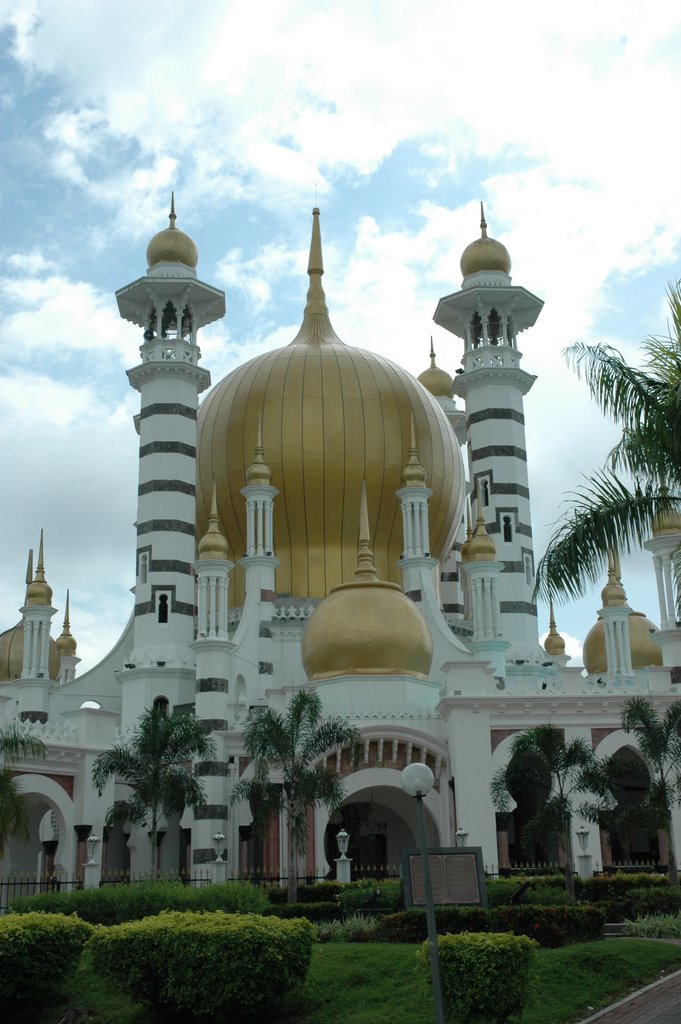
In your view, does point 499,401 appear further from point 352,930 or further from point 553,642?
point 352,930

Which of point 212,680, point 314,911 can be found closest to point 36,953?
point 314,911

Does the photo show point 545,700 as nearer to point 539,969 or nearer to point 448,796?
point 448,796

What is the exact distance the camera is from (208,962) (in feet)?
47.5

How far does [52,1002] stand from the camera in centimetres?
1622

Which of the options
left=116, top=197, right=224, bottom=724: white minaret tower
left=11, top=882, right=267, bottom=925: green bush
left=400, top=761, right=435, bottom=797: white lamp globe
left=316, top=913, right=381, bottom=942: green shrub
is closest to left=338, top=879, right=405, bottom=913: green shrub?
left=316, top=913, right=381, bottom=942: green shrub

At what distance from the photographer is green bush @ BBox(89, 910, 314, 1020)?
14445 millimetres

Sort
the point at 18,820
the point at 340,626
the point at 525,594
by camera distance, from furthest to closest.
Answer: the point at 525,594 → the point at 340,626 → the point at 18,820

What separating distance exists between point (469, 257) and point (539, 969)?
37908 millimetres

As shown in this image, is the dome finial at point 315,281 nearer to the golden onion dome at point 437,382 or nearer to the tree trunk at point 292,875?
the golden onion dome at point 437,382

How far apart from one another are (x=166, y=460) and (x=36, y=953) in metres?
28.2

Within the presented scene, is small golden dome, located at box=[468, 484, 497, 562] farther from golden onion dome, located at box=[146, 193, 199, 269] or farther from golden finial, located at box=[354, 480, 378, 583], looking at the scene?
golden onion dome, located at box=[146, 193, 199, 269]

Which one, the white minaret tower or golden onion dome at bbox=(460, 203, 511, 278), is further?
golden onion dome at bbox=(460, 203, 511, 278)

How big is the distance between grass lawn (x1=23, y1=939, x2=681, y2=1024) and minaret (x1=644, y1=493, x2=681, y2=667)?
1856cm

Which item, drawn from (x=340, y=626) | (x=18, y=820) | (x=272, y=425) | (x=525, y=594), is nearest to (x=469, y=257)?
(x=272, y=425)
